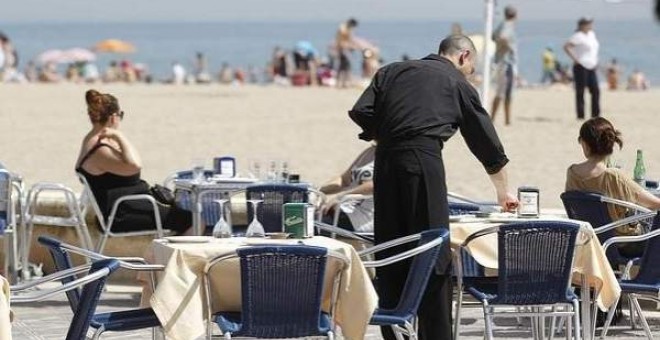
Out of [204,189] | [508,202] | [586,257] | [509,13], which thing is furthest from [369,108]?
[509,13]

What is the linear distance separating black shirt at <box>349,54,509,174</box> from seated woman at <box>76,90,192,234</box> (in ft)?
Result: 10.5

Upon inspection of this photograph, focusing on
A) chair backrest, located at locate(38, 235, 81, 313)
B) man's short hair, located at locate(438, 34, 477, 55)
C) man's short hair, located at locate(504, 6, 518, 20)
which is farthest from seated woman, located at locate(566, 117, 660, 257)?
man's short hair, located at locate(504, 6, 518, 20)

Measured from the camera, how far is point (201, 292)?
20.9ft

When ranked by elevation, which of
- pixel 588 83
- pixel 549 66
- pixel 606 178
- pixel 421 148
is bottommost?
pixel 549 66

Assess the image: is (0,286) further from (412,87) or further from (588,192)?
(588,192)

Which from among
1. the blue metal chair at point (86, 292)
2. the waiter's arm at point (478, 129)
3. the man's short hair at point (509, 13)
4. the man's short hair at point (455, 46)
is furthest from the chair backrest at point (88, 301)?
the man's short hair at point (509, 13)

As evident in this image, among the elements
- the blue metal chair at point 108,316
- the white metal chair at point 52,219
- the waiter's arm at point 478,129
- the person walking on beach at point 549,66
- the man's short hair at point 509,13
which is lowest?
the person walking on beach at point 549,66

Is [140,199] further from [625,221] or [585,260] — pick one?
[585,260]

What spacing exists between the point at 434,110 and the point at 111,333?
227 centimetres

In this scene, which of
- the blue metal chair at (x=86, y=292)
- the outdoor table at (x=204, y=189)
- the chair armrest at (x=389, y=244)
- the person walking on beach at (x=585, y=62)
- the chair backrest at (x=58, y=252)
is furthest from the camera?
the person walking on beach at (x=585, y=62)

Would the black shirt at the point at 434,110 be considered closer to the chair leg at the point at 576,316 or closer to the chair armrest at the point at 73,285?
the chair leg at the point at 576,316

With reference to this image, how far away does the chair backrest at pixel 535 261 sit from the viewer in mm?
6902

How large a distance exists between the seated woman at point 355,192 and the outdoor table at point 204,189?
47 cm

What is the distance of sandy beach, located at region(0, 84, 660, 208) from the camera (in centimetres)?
1644
